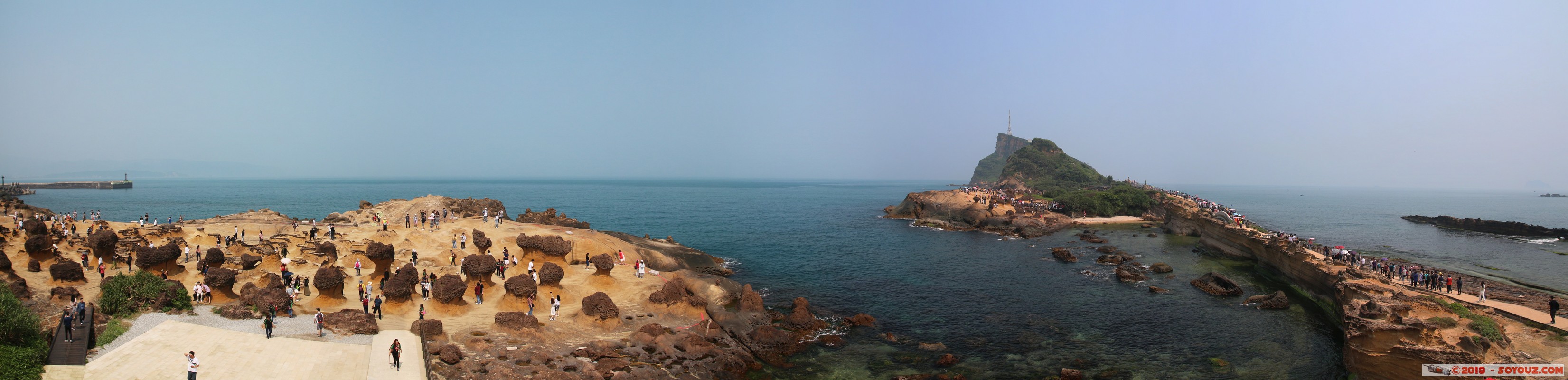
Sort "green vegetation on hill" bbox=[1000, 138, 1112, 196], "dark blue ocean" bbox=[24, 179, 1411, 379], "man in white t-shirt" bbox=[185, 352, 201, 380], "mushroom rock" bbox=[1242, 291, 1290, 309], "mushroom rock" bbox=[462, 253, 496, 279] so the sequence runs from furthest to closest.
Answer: "green vegetation on hill" bbox=[1000, 138, 1112, 196] → "mushroom rock" bbox=[1242, 291, 1290, 309] → "mushroom rock" bbox=[462, 253, 496, 279] → "dark blue ocean" bbox=[24, 179, 1411, 379] → "man in white t-shirt" bbox=[185, 352, 201, 380]

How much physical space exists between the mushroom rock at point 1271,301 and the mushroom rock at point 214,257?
56188 mm

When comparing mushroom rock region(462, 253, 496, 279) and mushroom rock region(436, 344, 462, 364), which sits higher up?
mushroom rock region(462, 253, 496, 279)

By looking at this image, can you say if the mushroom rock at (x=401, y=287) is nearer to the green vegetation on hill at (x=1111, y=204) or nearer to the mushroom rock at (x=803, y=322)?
the mushroom rock at (x=803, y=322)

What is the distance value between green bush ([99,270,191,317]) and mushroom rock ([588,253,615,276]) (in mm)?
16703

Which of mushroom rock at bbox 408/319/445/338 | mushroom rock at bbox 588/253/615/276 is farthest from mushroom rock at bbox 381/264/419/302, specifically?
mushroom rock at bbox 588/253/615/276

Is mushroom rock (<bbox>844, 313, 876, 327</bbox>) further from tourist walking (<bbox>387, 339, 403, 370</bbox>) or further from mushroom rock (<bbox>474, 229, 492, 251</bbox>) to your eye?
mushroom rock (<bbox>474, 229, 492, 251</bbox>)

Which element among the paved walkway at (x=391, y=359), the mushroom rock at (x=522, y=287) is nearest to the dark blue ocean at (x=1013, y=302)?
the mushroom rock at (x=522, y=287)

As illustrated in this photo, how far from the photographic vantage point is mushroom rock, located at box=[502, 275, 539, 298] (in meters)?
29.2

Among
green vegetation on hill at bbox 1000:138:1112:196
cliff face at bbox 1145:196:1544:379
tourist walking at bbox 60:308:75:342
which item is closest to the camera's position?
tourist walking at bbox 60:308:75:342

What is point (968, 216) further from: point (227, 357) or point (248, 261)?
point (227, 357)

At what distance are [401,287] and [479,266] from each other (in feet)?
12.6

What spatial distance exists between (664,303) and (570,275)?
761 centimetres

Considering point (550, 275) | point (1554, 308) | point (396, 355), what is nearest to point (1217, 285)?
point (1554, 308)

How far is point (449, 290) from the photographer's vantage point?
2814 centimetres
